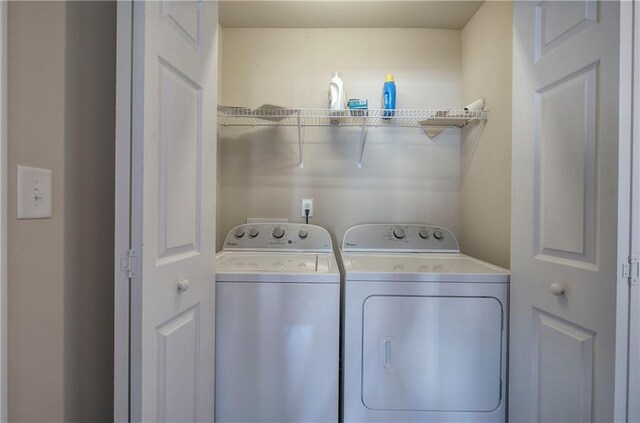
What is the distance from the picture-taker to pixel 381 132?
2018 mm

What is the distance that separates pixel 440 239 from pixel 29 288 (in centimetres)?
192

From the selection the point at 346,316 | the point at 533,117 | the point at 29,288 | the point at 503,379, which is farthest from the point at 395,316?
the point at 29,288

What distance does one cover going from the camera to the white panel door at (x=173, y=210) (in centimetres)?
78

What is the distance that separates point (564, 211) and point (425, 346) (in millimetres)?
751

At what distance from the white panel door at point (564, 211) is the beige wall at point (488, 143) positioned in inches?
13.5

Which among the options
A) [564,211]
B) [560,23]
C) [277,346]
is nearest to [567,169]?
[564,211]

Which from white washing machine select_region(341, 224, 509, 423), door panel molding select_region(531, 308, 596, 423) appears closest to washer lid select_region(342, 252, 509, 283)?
white washing machine select_region(341, 224, 509, 423)

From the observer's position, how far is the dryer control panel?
6.11ft

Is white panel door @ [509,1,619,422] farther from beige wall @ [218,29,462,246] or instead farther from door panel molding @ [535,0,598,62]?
beige wall @ [218,29,462,246]

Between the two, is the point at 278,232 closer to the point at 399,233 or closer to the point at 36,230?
the point at 399,233

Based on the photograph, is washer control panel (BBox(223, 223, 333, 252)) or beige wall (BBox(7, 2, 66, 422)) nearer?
beige wall (BBox(7, 2, 66, 422))

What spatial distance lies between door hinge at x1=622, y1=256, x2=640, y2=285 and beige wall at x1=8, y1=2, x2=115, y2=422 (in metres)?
1.59

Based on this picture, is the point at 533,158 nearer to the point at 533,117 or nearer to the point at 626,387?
the point at 533,117

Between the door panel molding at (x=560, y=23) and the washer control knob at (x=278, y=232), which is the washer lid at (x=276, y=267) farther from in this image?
the door panel molding at (x=560, y=23)
